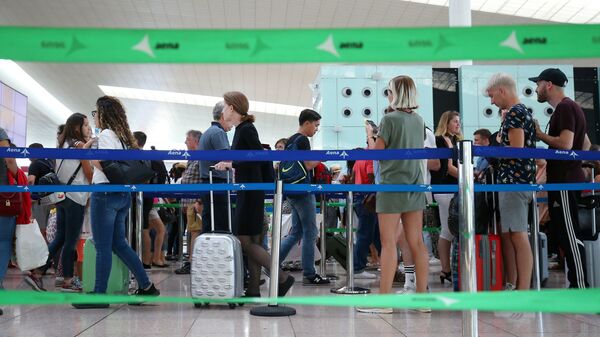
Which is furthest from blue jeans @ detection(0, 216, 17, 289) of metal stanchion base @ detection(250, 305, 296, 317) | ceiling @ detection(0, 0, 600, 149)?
ceiling @ detection(0, 0, 600, 149)

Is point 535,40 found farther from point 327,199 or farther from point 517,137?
point 327,199

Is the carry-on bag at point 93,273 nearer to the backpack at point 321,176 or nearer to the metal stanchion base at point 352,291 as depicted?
the metal stanchion base at point 352,291

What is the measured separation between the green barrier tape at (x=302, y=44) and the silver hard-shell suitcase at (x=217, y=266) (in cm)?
205

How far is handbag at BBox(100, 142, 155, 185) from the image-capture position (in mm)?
3861

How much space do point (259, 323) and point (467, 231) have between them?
51.3 inches

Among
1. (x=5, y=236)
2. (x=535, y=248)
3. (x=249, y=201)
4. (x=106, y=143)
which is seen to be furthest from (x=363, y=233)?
(x=5, y=236)

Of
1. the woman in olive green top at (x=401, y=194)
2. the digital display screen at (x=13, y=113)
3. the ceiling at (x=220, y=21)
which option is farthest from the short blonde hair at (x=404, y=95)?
the digital display screen at (x=13, y=113)

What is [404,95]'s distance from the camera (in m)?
3.75

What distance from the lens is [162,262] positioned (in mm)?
7875

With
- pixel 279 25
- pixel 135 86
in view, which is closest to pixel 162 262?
pixel 279 25

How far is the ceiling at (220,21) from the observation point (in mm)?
13688

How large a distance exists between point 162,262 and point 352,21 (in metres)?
8.63

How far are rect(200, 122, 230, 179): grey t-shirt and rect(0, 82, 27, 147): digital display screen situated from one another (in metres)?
11.9

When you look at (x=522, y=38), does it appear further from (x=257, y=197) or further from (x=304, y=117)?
(x=304, y=117)
